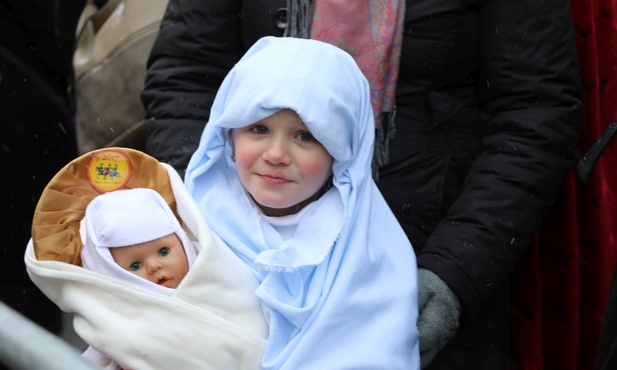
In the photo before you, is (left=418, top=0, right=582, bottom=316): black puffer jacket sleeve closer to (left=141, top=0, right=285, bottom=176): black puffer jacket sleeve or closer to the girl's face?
Result: the girl's face

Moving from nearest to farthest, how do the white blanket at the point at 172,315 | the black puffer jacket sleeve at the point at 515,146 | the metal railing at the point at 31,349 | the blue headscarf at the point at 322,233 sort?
the metal railing at the point at 31,349 < the white blanket at the point at 172,315 < the blue headscarf at the point at 322,233 < the black puffer jacket sleeve at the point at 515,146

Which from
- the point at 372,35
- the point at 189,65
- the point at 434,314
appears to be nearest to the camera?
the point at 434,314

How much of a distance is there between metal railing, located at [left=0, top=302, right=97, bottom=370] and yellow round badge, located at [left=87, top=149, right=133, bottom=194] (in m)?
1.24

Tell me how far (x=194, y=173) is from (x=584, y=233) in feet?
3.49

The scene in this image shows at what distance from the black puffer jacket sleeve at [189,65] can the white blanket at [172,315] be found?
579mm

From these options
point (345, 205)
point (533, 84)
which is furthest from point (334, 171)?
point (533, 84)

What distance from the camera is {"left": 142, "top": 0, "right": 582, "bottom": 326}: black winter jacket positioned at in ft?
7.25

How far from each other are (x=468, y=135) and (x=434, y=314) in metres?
0.49

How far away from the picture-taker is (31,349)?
0.74 metres

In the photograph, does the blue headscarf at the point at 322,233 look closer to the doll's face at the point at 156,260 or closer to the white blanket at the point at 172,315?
the white blanket at the point at 172,315

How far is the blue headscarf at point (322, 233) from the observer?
1.88 m

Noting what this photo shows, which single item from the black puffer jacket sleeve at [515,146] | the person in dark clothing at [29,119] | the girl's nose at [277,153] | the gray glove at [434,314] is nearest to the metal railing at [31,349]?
the girl's nose at [277,153]

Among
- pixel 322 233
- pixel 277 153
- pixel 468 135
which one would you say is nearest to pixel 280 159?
pixel 277 153

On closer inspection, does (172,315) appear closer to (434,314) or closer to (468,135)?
(434,314)
